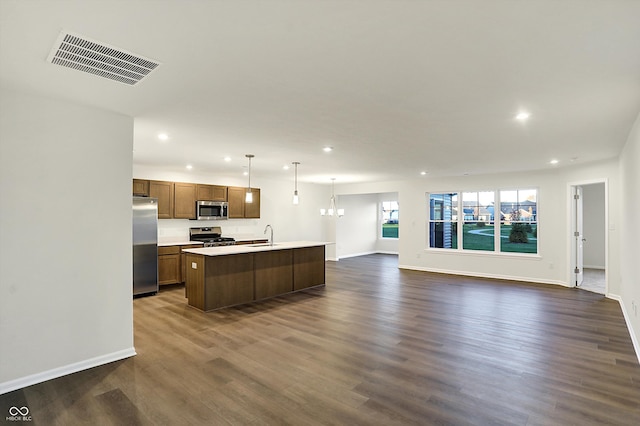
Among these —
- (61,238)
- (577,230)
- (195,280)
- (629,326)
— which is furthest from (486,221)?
(61,238)

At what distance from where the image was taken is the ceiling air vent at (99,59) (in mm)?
2033

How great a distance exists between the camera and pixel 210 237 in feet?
26.1

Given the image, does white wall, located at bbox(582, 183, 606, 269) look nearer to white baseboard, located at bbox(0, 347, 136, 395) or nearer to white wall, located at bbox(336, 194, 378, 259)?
white wall, located at bbox(336, 194, 378, 259)

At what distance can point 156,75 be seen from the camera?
8.23 feet

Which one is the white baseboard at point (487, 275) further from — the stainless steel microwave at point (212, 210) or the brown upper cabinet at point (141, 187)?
the brown upper cabinet at point (141, 187)

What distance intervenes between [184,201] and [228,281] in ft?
9.49

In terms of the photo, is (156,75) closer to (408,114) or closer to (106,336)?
(408,114)

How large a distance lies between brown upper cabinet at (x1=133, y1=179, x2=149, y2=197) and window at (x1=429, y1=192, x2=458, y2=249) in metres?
6.94

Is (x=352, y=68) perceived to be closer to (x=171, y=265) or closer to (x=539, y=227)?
(x=171, y=265)

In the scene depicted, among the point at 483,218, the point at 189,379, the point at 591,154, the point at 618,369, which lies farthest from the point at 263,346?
the point at 483,218

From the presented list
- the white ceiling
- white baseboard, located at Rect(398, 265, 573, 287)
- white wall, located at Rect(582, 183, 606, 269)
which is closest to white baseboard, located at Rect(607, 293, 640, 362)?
white baseboard, located at Rect(398, 265, 573, 287)

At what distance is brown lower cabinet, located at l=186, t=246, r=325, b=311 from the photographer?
5203 millimetres

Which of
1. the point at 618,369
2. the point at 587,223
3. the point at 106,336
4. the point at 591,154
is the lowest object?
the point at 618,369

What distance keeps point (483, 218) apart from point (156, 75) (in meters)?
8.09
